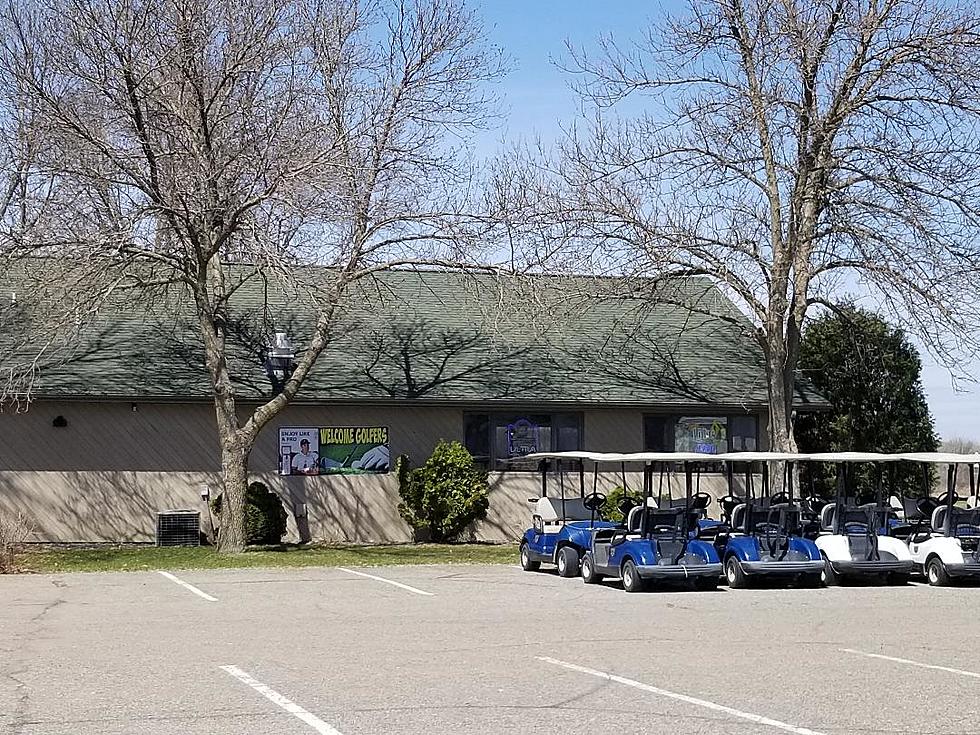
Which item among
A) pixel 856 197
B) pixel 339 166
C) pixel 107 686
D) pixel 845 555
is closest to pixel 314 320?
pixel 339 166

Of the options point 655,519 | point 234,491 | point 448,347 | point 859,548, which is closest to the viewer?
point 655,519

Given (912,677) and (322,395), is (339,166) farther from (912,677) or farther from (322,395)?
(912,677)

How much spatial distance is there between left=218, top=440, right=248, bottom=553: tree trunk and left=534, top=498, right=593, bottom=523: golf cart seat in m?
5.41

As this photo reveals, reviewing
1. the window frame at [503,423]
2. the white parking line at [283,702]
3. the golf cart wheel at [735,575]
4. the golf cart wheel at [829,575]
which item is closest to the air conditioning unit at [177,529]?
the window frame at [503,423]

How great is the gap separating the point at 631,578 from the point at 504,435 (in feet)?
33.7

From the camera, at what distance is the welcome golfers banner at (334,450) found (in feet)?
89.5

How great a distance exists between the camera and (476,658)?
11812mm

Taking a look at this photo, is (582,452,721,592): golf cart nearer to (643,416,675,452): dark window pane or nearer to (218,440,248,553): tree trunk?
(218,440,248,553): tree trunk

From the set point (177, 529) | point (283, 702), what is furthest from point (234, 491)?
point (283, 702)

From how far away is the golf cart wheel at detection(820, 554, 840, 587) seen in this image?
19392mm

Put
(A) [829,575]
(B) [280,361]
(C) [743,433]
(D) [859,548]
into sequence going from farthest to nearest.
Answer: (C) [743,433]
(B) [280,361]
(D) [859,548]
(A) [829,575]

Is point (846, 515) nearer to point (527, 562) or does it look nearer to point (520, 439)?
point (527, 562)

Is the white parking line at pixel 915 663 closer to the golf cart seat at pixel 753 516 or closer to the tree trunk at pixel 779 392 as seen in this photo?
the golf cart seat at pixel 753 516

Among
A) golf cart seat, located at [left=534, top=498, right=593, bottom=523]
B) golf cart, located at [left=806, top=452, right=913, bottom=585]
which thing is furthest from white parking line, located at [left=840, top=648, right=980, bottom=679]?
golf cart seat, located at [left=534, top=498, right=593, bottom=523]
